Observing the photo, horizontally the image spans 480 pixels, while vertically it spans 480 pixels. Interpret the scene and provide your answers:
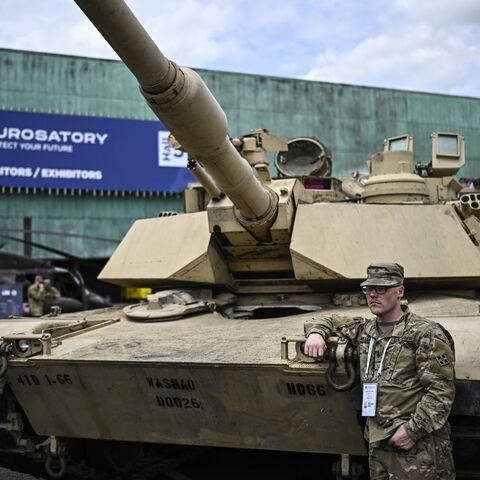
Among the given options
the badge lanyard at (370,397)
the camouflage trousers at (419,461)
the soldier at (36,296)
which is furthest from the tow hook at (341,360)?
the soldier at (36,296)

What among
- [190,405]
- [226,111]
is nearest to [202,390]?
[190,405]

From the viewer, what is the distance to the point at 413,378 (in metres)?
4.35

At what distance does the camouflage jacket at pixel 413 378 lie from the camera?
421 cm

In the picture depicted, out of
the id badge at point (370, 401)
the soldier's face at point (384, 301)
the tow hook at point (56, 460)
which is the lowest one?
the tow hook at point (56, 460)

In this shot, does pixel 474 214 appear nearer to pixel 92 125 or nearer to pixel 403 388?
pixel 403 388

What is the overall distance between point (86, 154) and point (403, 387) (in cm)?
1726

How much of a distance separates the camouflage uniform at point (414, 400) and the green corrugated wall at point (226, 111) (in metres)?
17.0

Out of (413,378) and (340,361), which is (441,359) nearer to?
(413,378)

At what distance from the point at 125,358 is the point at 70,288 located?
15.2 metres

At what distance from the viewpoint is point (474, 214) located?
7699 mm

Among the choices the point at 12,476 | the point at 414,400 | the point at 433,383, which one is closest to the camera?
the point at 433,383

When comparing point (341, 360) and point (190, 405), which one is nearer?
point (341, 360)

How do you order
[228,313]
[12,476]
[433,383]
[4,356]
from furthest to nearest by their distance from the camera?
[12,476] → [228,313] → [4,356] → [433,383]

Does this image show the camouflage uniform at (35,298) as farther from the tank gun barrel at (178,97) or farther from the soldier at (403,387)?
the soldier at (403,387)
